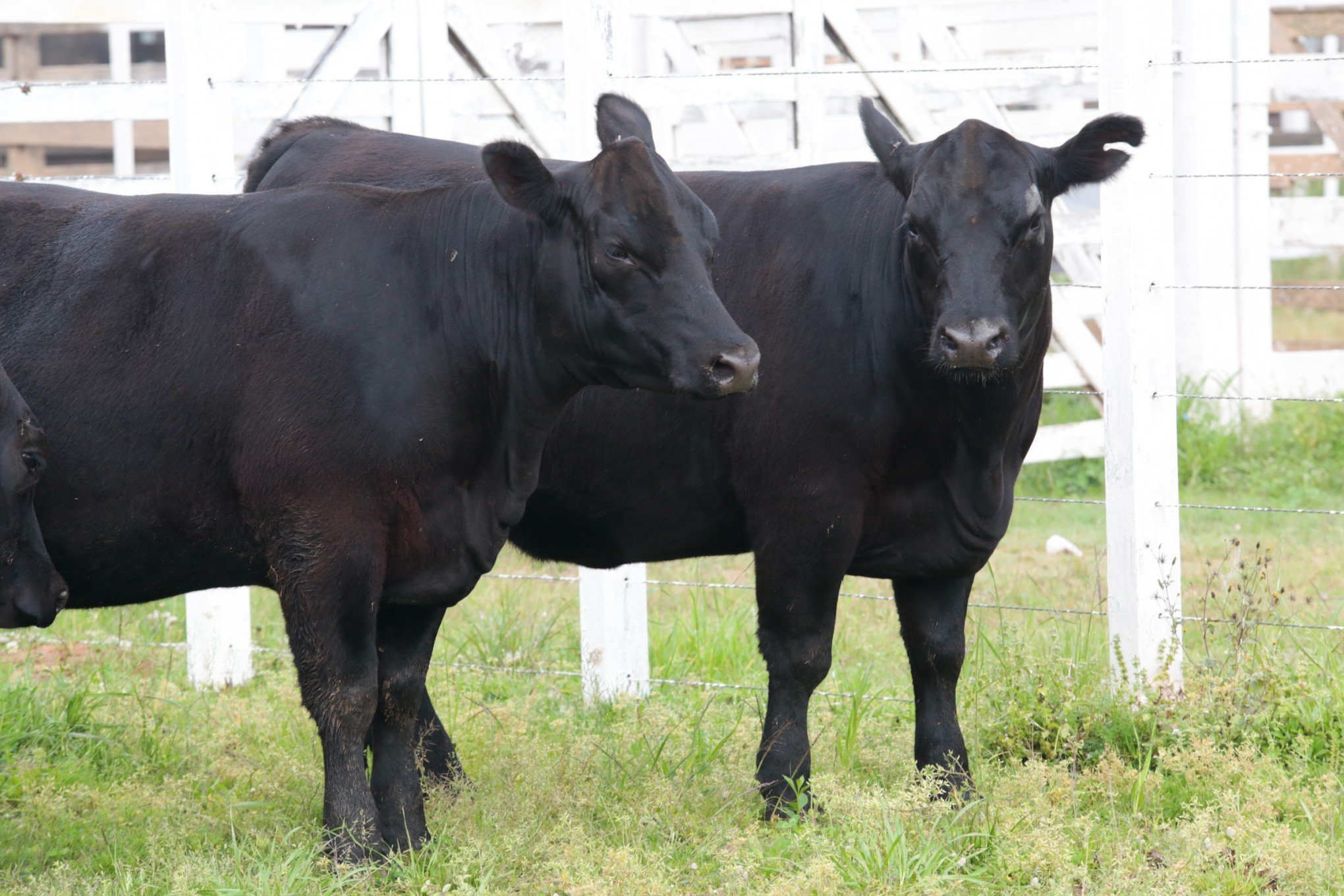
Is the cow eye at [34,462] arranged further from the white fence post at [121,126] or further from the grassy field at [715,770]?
the white fence post at [121,126]

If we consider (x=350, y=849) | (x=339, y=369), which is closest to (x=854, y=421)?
(x=339, y=369)

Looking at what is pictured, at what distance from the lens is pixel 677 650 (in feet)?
20.6

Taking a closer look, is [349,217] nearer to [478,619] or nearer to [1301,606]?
[478,619]

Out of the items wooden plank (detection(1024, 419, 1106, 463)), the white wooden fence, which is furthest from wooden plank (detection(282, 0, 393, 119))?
wooden plank (detection(1024, 419, 1106, 463))

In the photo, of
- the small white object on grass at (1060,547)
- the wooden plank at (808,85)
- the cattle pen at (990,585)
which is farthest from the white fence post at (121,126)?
the small white object on grass at (1060,547)

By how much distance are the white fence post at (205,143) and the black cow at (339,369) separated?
79.2 inches

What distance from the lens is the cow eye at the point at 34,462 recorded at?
12.5 feet

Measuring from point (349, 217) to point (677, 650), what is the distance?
2.70 meters

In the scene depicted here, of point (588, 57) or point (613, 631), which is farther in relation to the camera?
point (613, 631)

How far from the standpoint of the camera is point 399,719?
4348 mm

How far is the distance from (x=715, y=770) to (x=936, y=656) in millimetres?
797

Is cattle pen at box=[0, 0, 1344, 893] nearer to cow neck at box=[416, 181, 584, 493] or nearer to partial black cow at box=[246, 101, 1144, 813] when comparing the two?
partial black cow at box=[246, 101, 1144, 813]

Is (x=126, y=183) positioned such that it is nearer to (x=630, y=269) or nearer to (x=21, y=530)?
(x=21, y=530)

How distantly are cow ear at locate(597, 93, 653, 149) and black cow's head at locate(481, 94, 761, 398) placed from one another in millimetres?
384
